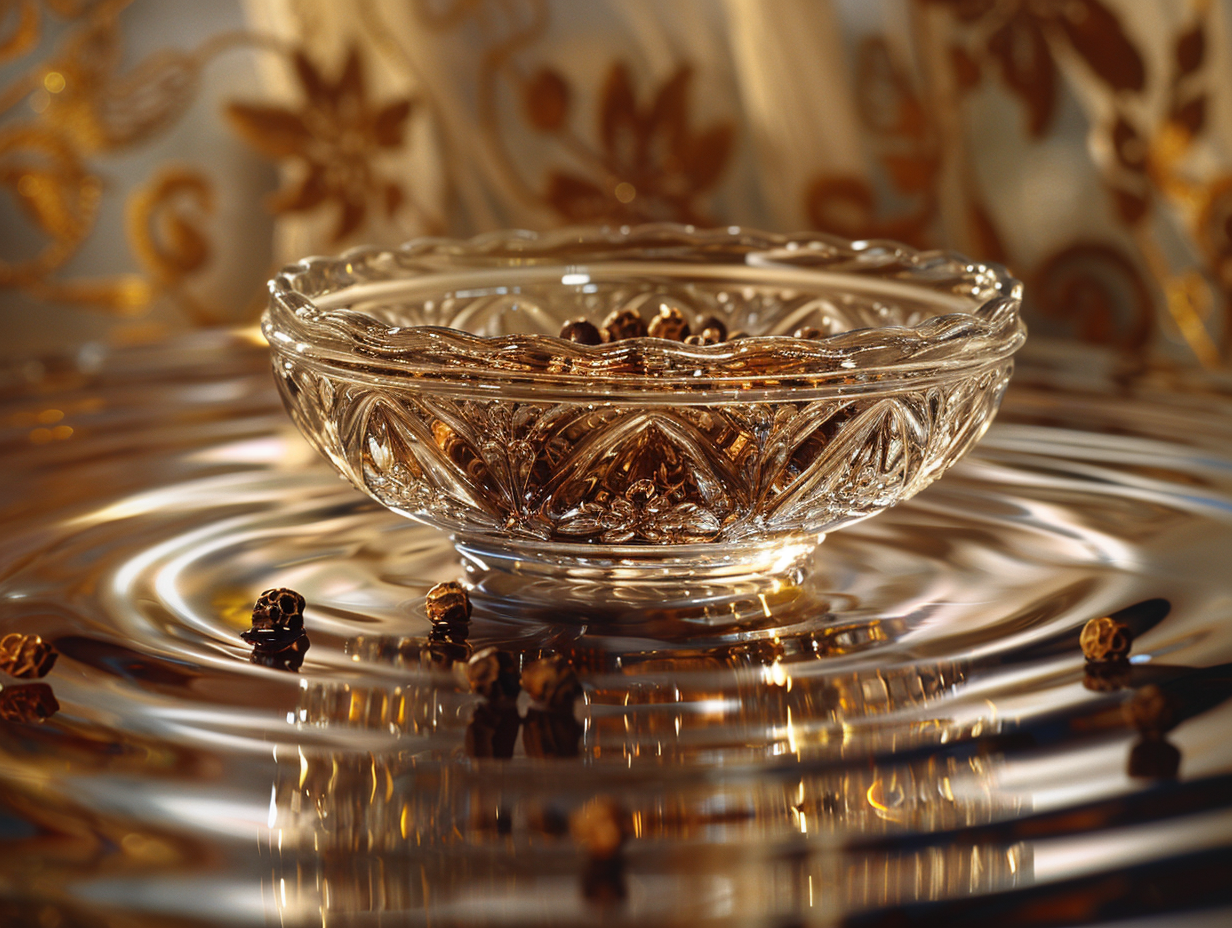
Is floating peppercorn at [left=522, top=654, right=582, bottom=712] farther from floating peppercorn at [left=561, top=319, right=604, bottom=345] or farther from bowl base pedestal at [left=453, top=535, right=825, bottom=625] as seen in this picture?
floating peppercorn at [left=561, top=319, right=604, bottom=345]

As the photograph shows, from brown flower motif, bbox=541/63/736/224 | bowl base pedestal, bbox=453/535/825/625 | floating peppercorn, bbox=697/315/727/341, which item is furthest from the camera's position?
brown flower motif, bbox=541/63/736/224

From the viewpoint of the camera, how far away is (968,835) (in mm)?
371

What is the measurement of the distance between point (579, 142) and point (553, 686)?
1.14 meters

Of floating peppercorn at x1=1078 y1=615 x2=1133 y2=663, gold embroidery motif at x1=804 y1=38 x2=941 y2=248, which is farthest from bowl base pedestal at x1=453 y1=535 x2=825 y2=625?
gold embroidery motif at x1=804 y1=38 x2=941 y2=248

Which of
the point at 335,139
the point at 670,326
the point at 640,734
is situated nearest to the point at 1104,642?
the point at 640,734

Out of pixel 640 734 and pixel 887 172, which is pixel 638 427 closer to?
pixel 640 734

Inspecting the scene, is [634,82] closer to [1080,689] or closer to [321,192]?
[321,192]

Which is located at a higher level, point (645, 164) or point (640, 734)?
point (645, 164)

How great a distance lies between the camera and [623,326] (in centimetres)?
70

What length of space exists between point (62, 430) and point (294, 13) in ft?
2.39

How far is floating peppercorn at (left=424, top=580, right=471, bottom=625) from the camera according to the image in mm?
540

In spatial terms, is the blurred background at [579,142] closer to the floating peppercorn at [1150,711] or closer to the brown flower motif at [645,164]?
the brown flower motif at [645,164]

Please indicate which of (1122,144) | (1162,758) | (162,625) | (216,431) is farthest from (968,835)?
(1122,144)

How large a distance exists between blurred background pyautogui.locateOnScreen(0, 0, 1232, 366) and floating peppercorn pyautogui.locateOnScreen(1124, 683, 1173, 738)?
1046 mm
